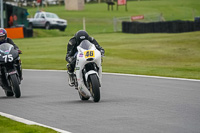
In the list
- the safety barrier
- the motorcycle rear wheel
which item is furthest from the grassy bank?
the motorcycle rear wheel

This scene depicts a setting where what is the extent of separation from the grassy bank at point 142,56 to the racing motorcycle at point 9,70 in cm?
607

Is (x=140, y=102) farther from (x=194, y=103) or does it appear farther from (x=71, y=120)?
(x=71, y=120)

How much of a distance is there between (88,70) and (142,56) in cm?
1596

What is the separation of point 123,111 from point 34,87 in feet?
18.8

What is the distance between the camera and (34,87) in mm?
14273

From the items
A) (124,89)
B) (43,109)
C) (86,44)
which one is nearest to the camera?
(43,109)

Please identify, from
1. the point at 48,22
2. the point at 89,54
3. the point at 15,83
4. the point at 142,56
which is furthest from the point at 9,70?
the point at 48,22

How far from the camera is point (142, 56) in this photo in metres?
26.2

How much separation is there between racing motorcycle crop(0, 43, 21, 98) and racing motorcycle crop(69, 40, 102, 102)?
166cm

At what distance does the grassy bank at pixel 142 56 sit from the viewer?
19.2 meters

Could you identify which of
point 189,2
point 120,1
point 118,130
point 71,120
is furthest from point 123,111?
point 189,2

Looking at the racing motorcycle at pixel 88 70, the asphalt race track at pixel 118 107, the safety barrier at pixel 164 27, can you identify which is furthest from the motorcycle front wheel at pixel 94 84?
the safety barrier at pixel 164 27

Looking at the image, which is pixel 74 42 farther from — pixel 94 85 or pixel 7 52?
pixel 7 52

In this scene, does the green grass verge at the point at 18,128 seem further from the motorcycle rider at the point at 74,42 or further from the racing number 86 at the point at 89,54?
the motorcycle rider at the point at 74,42
